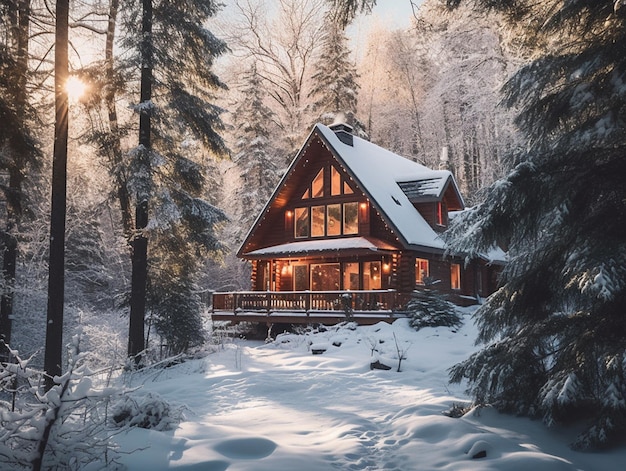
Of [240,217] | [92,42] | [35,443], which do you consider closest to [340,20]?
[35,443]

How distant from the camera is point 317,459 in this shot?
5551 millimetres

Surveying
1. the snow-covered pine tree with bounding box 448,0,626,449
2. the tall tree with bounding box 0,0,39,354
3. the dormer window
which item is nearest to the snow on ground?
the snow-covered pine tree with bounding box 448,0,626,449

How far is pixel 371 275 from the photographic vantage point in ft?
80.0

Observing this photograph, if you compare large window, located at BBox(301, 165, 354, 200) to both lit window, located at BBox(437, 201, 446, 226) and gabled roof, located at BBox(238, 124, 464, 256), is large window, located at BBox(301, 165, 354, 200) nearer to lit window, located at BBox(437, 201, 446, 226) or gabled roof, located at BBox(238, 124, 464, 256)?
gabled roof, located at BBox(238, 124, 464, 256)

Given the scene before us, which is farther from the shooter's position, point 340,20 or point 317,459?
point 340,20

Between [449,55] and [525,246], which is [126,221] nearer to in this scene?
[525,246]

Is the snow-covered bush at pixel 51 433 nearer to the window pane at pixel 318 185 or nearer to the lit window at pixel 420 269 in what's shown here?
the lit window at pixel 420 269

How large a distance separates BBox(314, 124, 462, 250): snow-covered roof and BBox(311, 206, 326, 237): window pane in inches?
115

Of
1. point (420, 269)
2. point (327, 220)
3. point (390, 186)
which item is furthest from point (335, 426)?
point (390, 186)

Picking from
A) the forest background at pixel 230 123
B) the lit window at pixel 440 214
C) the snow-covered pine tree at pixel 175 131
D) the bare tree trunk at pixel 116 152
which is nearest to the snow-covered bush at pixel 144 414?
the forest background at pixel 230 123

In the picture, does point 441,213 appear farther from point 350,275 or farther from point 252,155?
point 252,155

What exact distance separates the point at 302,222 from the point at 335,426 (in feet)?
61.2

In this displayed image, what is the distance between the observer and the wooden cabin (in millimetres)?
21984

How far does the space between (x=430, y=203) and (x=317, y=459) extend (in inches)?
829
